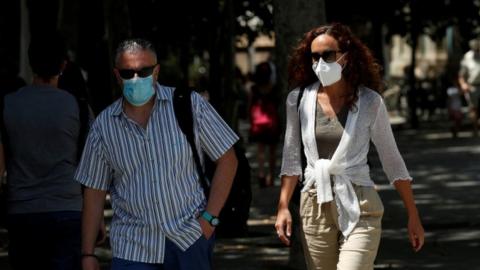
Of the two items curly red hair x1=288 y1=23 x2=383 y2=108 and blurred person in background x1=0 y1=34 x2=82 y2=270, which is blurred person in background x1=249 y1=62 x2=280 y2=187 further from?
curly red hair x1=288 y1=23 x2=383 y2=108

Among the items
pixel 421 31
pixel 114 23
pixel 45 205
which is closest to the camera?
pixel 45 205

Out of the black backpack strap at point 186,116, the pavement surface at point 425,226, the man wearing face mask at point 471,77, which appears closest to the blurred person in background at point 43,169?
the black backpack strap at point 186,116

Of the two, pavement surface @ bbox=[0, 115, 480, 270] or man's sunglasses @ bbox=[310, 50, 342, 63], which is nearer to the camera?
man's sunglasses @ bbox=[310, 50, 342, 63]

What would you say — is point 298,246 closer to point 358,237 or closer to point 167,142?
point 358,237

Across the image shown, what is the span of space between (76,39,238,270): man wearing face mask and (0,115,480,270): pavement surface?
15.8 ft

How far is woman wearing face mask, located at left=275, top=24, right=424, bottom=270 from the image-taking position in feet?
21.4

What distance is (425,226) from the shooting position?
1392 centimetres

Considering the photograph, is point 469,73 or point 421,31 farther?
point 421,31

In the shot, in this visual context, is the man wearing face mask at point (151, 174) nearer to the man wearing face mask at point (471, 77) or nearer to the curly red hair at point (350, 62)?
the curly red hair at point (350, 62)

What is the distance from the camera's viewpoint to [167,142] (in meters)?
5.83

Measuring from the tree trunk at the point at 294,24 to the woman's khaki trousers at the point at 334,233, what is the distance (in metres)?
3.71

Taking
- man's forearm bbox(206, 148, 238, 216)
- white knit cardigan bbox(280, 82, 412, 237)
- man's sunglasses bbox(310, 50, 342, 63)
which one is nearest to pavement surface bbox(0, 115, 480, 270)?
white knit cardigan bbox(280, 82, 412, 237)

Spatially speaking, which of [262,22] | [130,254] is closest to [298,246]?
[130,254]

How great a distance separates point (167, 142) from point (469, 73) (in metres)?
18.9
